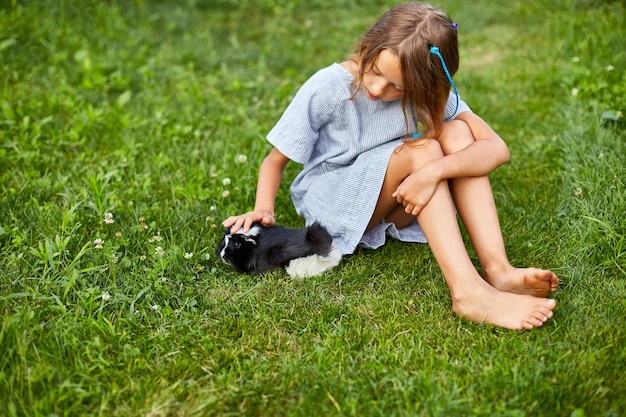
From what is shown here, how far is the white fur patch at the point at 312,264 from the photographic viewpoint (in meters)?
2.49

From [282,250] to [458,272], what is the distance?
2.21ft

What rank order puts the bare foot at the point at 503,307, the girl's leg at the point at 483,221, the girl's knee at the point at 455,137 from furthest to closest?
the girl's knee at the point at 455,137 < the girl's leg at the point at 483,221 < the bare foot at the point at 503,307

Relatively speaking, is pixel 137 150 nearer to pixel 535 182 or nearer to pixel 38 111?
pixel 38 111

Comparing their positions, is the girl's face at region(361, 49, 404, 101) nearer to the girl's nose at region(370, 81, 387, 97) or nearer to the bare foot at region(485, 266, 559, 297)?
the girl's nose at region(370, 81, 387, 97)

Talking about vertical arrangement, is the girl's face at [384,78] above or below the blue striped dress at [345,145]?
above

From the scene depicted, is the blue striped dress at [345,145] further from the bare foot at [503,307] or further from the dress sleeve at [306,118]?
the bare foot at [503,307]

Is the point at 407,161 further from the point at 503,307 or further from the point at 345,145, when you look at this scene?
the point at 503,307

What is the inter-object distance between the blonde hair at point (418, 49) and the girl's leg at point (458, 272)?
0.55 feet

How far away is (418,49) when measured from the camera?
7.22 ft

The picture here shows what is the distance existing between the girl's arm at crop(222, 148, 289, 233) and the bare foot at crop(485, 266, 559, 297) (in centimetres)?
89

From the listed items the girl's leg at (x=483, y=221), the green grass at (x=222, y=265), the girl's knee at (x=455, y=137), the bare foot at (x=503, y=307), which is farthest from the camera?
the girl's knee at (x=455, y=137)

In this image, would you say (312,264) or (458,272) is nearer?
(458,272)

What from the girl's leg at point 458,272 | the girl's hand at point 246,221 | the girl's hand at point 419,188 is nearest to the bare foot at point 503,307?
the girl's leg at point 458,272

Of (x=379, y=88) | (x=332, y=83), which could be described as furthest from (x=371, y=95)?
(x=332, y=83)
